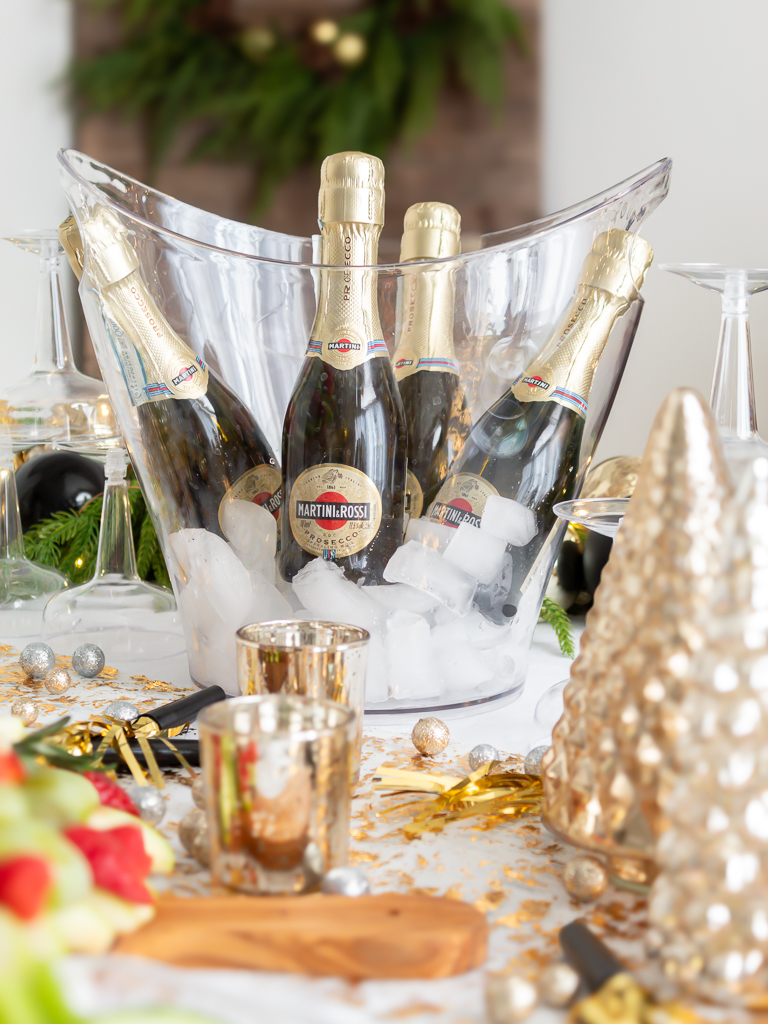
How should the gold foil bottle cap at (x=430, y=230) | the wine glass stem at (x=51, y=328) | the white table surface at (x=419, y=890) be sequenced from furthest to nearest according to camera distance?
the wine glass stem at (x=51, y=328)
the gold foil bottle cap at (x=430, y=230)
the white table surface at (x=419, y=890)

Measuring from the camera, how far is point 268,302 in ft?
1.76

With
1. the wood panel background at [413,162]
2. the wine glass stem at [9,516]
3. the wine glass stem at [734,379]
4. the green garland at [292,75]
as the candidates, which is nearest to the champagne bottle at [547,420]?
the wine glass stem at [734,379]

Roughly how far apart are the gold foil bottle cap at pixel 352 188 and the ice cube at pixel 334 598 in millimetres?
175

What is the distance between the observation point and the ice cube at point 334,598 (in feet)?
1.45

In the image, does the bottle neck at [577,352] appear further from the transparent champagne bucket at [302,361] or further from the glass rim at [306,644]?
the glass rim at [306,644]

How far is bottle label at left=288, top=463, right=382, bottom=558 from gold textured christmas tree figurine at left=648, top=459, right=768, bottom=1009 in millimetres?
238

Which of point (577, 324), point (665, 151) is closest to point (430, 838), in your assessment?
point (577, 324)

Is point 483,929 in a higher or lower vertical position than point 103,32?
lower

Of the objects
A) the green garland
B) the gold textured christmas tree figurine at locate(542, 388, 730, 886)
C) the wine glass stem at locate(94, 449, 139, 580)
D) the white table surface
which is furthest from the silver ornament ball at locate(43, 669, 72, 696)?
the green garland

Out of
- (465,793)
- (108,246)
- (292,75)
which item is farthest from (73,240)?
(292,75)

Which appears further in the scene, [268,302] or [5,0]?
[5,0]

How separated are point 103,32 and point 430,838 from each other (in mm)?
1408

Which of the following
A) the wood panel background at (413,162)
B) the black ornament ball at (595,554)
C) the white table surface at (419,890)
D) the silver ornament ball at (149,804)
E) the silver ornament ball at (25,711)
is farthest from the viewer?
the wood panel background at (413,162)

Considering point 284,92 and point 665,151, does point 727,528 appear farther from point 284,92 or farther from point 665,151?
point 284,92
